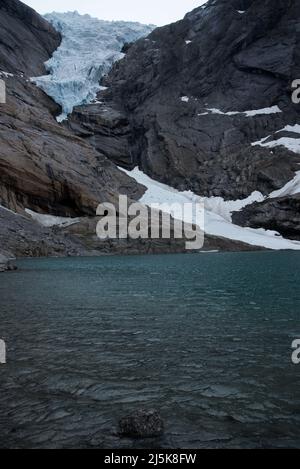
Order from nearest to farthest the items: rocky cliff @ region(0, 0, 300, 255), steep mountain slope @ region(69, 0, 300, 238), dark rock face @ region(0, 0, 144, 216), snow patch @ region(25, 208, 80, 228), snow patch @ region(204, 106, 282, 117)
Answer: snow patch @ region(25, 208, 80, 228) → dark rock face @ region(0, 0, 144, 216) → rocky cliff @ region(0, 0, 300, 255) → steep mountain slope @ region(69, 0, 300, 238) → snow patch @ region(204, 106, 282, 117)

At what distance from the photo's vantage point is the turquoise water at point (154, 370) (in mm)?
9062

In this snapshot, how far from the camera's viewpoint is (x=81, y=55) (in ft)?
536

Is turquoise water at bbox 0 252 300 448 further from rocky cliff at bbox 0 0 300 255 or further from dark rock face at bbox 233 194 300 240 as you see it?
dark rock face at bbox 233 194 300 240

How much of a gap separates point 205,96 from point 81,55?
50.9 m

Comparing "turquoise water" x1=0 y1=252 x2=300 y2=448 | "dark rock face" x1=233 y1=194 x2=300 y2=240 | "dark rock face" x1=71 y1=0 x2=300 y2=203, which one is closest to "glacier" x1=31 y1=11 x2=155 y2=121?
"dark rock face" x1=71 y1=0 x2=300 y2=203

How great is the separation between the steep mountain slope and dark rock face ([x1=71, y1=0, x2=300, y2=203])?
322 mm

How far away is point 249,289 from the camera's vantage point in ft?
97.6

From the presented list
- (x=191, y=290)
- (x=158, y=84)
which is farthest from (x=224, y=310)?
(x=158, y=84)

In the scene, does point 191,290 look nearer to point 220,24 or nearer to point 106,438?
point 106,438

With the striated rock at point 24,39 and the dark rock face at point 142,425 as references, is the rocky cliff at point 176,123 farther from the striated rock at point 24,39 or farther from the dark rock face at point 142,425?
the dark rock face at point 142,425

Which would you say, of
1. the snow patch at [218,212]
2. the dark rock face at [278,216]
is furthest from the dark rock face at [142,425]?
the dark rock face at [278,216]

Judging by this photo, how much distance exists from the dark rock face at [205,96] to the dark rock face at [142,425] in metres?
118

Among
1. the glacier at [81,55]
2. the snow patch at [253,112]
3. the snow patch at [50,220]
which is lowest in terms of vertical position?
the snow patch at [50,220]

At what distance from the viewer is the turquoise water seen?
9.06 m
